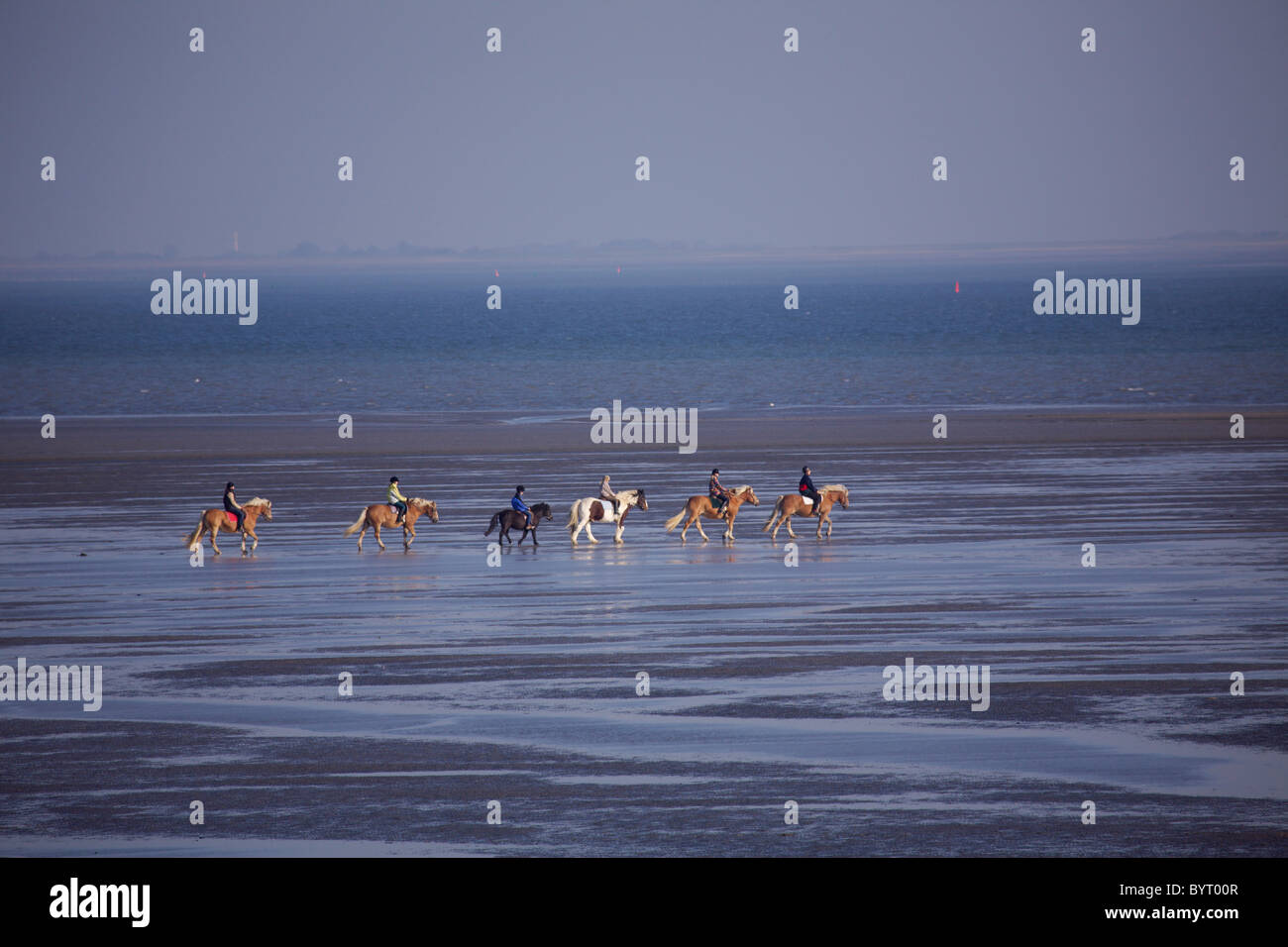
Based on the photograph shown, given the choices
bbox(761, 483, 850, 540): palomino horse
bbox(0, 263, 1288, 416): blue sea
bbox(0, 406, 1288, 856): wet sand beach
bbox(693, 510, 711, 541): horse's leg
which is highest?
bbox(0, 263, 1288, 416): blue sea

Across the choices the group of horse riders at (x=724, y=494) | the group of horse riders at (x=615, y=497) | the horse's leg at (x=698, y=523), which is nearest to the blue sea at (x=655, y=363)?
the horse's leg at (x=698, y=523)

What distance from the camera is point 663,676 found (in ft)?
61.6

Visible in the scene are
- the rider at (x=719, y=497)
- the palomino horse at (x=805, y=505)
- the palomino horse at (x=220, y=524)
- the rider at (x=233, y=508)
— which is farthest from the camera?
the palomino horse at (x=805, y=505)

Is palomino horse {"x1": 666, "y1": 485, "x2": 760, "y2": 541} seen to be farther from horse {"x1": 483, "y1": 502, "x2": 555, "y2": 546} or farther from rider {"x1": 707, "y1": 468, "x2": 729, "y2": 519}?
horse {"x1": 483, "y1": 502, "x2": 555, "y2": 546}

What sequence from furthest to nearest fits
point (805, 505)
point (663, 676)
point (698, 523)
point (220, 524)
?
point (698, 523) < point (805, 505) < point (220, 524) < point (663, 676)

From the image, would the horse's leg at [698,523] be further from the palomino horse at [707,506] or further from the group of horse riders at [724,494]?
the group of horse riders at [724,494]

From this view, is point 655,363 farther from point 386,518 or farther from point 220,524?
point 220,524

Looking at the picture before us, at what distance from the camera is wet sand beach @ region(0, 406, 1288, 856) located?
13.7 m

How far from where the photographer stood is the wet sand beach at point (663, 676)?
44.9ft

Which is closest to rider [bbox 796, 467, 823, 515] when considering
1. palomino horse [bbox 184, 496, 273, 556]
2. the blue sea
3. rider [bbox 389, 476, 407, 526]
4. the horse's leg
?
the horse's leg

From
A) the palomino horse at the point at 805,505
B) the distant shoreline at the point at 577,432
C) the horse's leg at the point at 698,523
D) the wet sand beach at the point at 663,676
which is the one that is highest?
the distant shoreline at the point at 577,432

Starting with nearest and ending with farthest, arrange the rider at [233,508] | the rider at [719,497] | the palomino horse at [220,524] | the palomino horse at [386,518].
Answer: the rider at [233,508] → the palomino horse at [220,524] → the palomino horse at [386,518] → the rider at [719,497]

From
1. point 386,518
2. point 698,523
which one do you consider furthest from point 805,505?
point 386,518

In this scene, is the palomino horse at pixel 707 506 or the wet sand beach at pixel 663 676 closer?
the wet sand beach at pixel 663 676
